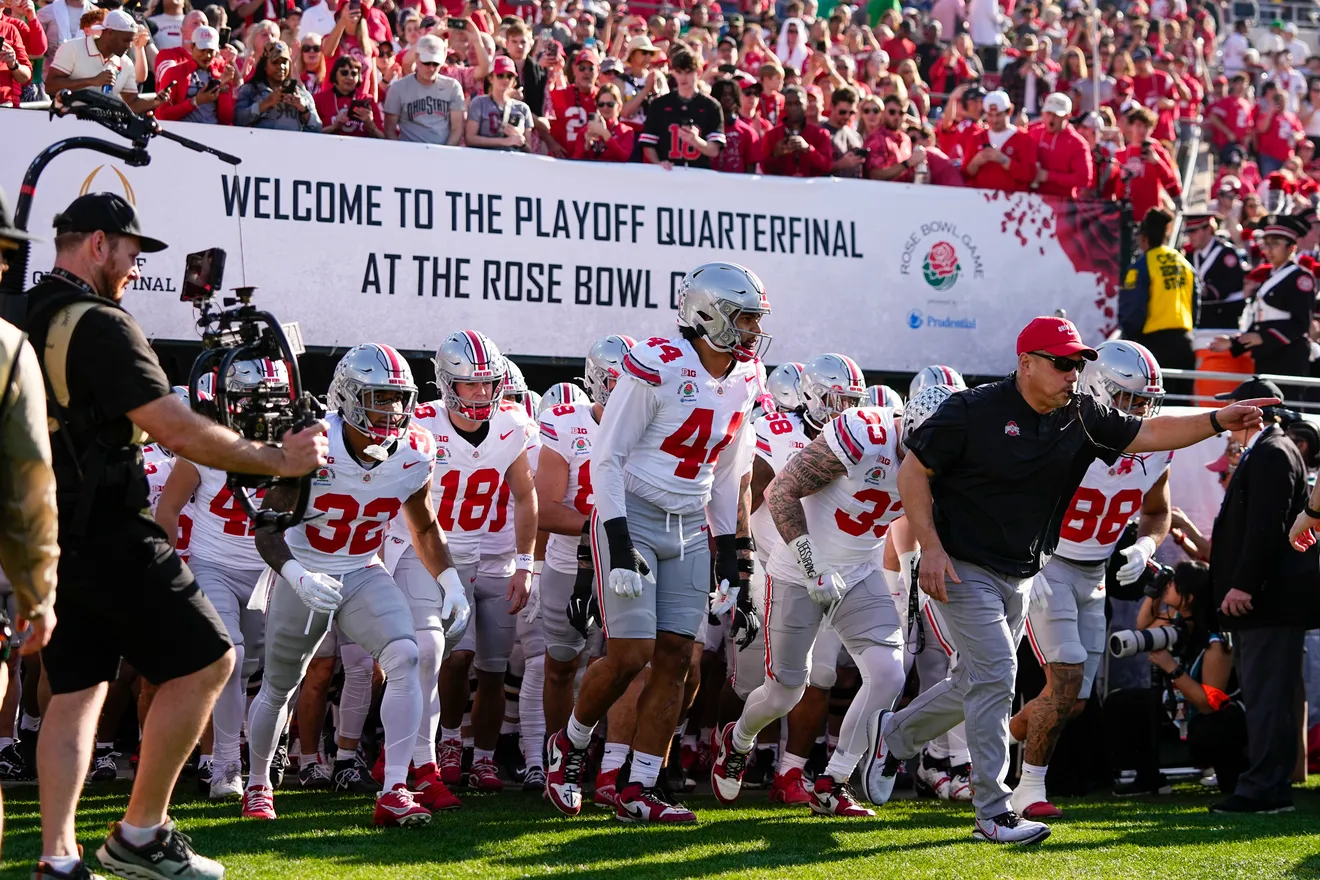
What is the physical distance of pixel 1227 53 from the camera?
19.4m

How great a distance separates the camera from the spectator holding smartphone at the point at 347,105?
9891 mm

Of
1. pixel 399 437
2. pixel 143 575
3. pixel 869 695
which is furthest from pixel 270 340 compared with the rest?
pixel 869 695

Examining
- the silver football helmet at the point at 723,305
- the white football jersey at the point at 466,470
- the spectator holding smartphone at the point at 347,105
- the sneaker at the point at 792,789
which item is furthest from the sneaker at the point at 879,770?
the spectator holding smartphone at the point at 347,105

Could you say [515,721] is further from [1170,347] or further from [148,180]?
[1170,347]

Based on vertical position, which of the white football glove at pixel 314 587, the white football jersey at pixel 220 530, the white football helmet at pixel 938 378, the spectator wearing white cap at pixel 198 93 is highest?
the spectator wearing white cap at pixel 198 93

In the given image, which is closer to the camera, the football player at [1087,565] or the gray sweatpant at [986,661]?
the gray sweatpant at [986,661]

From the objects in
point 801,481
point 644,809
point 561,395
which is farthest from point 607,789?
point 561,395

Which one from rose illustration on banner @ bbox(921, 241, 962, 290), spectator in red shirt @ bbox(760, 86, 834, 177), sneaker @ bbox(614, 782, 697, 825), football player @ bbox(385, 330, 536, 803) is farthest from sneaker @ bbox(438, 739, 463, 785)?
rose illustration on banner @ bbox(921, 241, 962, 290)

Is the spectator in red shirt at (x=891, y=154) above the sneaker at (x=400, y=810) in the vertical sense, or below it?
above

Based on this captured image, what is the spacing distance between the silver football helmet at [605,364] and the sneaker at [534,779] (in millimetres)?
1742

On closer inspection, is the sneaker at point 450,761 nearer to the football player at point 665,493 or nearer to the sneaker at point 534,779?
the sneaker at point 534,779

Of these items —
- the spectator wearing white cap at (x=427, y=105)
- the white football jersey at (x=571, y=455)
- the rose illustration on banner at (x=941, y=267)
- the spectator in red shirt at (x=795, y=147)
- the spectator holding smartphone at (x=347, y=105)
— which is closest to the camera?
the white football jersey at (x=571, y=455)

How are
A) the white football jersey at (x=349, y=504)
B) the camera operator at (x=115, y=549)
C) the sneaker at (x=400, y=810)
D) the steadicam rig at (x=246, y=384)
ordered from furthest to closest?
the white football jersey at (x=349, y=504) → the sneaker at (x=400, y=810) → the steadicam rig at (x=246, y=384) → the camera operator at (x=115, y=549)

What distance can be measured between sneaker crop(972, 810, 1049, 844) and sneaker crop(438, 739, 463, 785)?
2.57m
